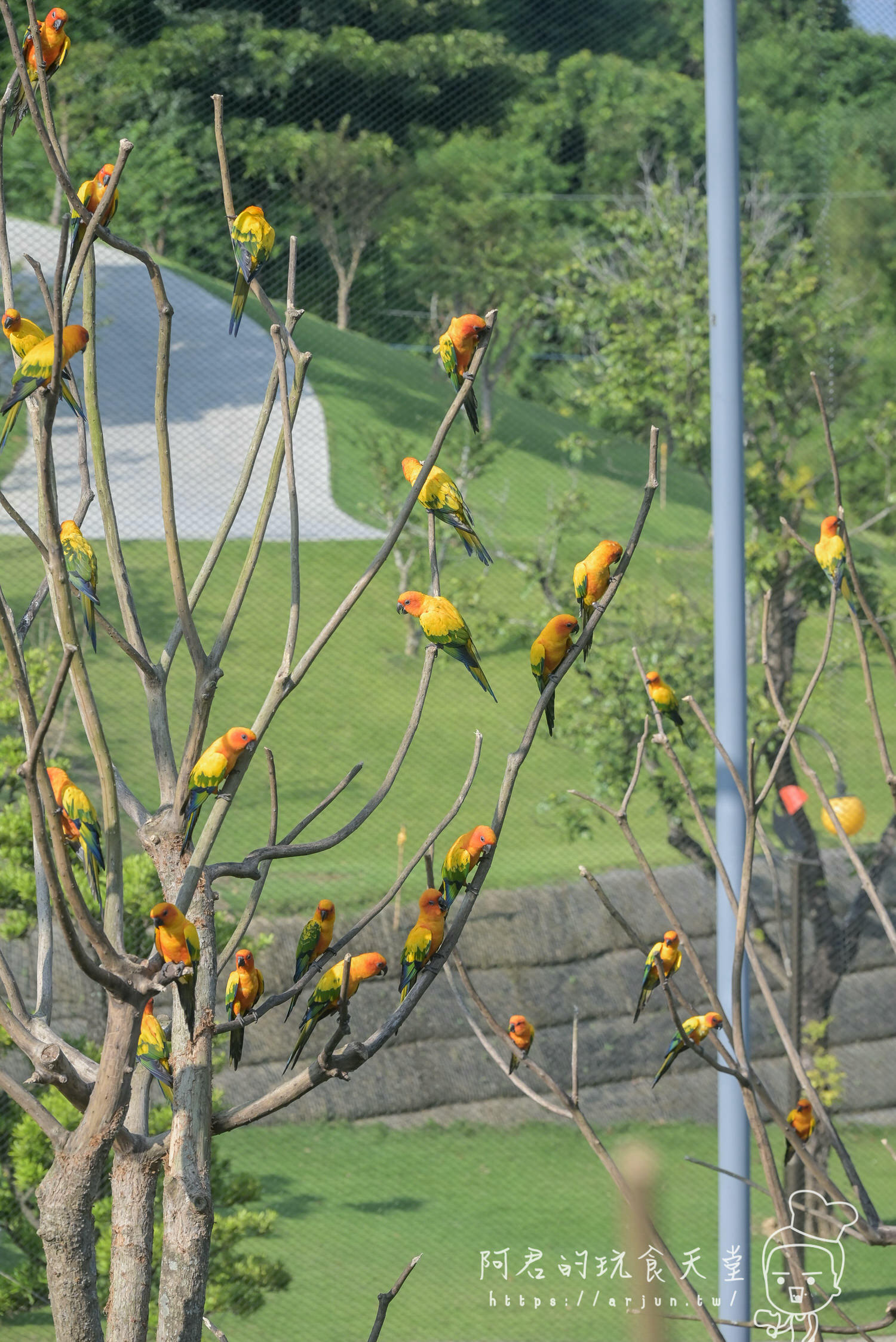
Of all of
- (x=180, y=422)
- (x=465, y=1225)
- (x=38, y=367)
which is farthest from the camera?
(x=180, y=422)

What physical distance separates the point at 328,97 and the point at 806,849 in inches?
136

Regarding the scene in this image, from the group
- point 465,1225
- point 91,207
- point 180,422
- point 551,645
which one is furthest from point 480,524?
point 91,207

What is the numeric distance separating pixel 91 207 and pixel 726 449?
135 cm

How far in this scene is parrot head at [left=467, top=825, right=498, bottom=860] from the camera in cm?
113

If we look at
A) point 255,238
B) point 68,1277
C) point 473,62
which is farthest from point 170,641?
point 473,62

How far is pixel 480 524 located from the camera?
6.13m

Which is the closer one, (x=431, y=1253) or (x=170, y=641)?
(x=170, y=641)

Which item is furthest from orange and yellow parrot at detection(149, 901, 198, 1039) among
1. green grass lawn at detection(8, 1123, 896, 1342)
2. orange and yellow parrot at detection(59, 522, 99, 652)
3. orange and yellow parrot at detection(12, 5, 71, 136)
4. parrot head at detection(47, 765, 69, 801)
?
green grass lawn at detection(8, 1123, 896, 1342)

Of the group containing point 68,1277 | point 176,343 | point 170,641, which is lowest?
point 68,1277

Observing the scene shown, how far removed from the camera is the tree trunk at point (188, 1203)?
0.96m

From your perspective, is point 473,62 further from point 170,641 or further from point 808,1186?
point 170,641

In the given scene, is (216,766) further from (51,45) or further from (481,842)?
(51,45)

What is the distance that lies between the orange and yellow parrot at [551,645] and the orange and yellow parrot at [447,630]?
0.07m

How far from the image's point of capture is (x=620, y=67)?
618cm
